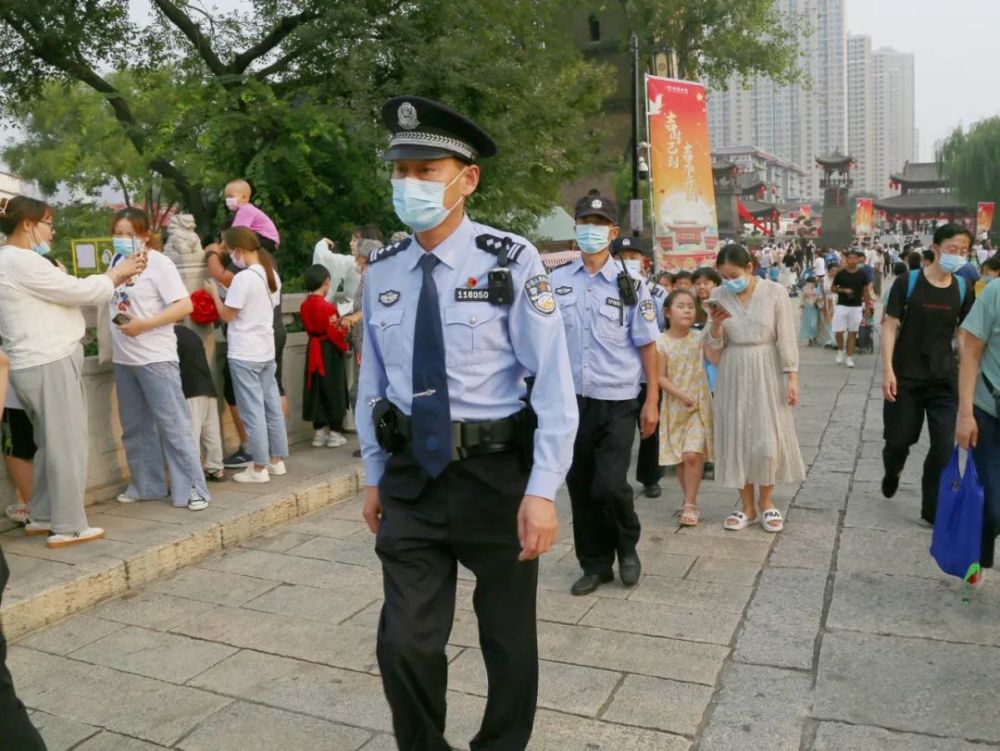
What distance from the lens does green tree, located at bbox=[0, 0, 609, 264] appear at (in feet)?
42.5

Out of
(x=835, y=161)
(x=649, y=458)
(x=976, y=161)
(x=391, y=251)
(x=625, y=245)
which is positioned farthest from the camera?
(x=835, y=161)

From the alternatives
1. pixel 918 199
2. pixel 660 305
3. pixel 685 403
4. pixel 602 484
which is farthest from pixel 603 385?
pixel 918 199

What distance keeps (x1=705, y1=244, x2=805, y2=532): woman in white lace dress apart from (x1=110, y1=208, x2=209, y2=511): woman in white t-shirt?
3216 mm

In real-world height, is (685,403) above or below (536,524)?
below

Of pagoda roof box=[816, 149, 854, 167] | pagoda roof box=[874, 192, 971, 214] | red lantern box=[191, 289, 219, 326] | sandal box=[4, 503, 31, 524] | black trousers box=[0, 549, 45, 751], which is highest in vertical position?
pagoda roof box=[816, 149, 854, 167]

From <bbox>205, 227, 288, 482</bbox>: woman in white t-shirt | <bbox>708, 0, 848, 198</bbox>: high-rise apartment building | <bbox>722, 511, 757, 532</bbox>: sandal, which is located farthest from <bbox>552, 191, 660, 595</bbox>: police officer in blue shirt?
<bbox>708, 0, 848, 198</bbox>: high-rise apartment building

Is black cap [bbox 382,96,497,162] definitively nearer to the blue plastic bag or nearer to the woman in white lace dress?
the blue plastic bag

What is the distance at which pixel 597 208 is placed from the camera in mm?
4738

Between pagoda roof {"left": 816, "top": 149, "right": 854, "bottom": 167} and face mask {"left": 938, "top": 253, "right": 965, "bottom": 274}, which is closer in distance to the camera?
face mask {"left": 938, "top": 253, "right": 965, "bottom": 274}

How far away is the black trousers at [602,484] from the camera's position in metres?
4.63

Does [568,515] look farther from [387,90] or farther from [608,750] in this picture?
[387,90]

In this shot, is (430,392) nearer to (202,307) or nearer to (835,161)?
(202,307)

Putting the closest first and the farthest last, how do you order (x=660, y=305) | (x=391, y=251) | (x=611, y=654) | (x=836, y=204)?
1. (x=391, y=251)
2. (x=611, y=654)
3. (x=660, y=305)
4. (x=836, y=204)

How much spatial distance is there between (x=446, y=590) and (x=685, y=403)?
376 centimetres
